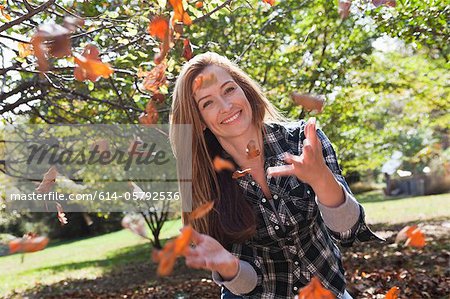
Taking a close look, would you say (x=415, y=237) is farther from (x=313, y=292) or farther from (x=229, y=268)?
(x=229, y=268)

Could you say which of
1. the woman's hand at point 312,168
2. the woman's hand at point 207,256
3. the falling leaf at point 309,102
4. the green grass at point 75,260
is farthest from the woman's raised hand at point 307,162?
the green grass at point 75,260

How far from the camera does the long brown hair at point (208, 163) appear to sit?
2.57 metres

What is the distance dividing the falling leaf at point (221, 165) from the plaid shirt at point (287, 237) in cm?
8

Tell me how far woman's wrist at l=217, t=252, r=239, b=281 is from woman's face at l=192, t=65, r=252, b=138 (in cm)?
61

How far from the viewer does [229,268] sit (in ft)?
7.53

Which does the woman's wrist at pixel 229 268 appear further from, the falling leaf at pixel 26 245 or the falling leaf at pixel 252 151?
the falling leaf at pixel 26 245

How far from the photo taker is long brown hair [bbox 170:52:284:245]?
2566mm

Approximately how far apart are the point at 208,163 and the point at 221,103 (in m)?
0.34

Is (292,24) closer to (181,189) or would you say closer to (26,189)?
(181,189)

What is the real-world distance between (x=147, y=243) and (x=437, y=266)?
1444cm

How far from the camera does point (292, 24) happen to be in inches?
352

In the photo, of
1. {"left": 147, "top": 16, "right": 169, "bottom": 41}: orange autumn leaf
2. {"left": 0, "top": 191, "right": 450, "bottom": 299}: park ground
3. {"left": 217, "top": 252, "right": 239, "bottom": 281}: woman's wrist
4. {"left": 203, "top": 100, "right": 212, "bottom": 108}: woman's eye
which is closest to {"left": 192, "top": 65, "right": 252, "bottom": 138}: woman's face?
{"left": 203, "top": 100, "right": 212, "bottom": 108}: woman's eye

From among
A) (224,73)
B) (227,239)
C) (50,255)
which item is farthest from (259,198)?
(50,255)

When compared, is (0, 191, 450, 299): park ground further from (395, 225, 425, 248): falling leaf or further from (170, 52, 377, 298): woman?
(395, 225, 425, 248): falling leaf
